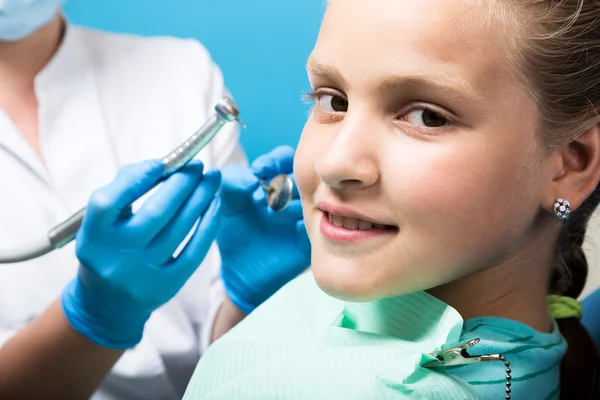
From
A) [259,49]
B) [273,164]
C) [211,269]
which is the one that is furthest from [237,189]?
[259,49]

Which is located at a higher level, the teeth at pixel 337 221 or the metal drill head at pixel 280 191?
the teeth at pixel 337 221

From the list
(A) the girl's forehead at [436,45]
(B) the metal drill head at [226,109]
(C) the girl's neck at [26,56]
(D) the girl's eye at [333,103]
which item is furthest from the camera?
(C) the girl's neck at [26,56]

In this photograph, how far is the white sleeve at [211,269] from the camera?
1.46 m

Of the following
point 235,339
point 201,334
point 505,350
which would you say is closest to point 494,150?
point 505,350

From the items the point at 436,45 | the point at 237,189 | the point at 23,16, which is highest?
the point at 436,45

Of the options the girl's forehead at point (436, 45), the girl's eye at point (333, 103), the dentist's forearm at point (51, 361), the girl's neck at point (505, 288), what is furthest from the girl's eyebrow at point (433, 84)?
the dentist's forearm at point (51, 361)

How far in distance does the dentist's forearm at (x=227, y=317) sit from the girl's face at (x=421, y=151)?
0.59m

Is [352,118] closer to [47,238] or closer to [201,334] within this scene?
[47,238]

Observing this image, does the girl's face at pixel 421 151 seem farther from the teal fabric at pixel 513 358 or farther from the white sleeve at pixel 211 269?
the white sleeve at pixel 211 269

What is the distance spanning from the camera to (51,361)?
1.14 metres

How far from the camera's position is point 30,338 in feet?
3.73

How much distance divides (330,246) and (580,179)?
29cm

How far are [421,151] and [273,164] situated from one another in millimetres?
563

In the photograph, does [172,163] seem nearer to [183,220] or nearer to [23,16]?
[183,220]
